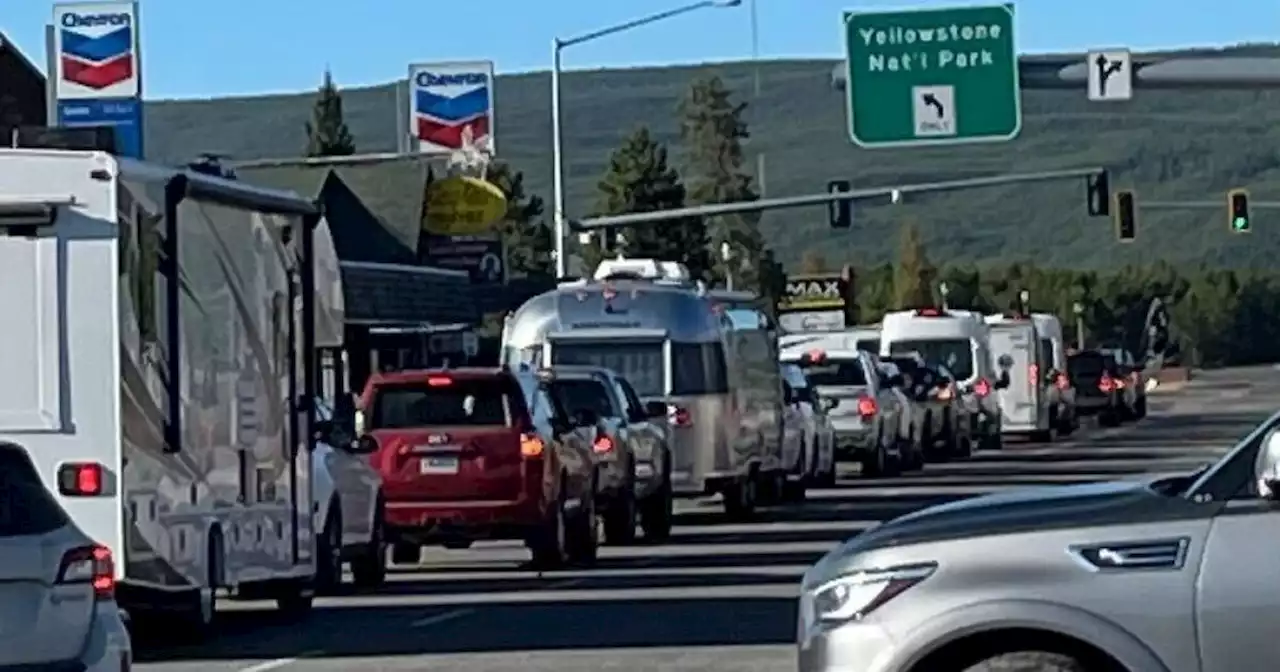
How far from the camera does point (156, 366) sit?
18109mm

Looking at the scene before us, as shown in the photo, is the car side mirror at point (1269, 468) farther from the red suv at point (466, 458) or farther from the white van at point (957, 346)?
the white van at point (957, 346)

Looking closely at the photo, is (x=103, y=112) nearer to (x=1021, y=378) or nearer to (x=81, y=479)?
(x=81, y=479)

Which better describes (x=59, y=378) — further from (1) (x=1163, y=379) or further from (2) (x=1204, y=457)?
(1) (x=1163, y=379)

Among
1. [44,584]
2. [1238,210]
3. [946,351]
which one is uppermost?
[1238,210]

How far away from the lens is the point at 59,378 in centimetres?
1748

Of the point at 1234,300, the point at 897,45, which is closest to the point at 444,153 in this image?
the point at 897,45

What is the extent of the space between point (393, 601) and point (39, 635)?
395 inches

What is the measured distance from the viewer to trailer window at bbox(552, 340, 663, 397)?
3169 cm

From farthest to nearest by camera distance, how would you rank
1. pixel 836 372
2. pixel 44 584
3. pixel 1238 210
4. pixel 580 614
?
pixel 1238 210 < pixel 836 372 < pixel 580 614 < pixel 44 584

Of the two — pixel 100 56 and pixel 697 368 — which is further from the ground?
pixel 100 56

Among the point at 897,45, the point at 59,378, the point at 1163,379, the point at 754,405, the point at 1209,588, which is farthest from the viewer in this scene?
the point at 1163,379

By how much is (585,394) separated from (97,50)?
35.7 ft

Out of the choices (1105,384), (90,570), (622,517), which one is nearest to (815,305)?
(1105,384)

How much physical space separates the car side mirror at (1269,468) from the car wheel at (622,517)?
18.2 metres
